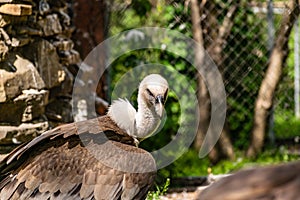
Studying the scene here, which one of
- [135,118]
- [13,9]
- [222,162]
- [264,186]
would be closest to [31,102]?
[13,9]

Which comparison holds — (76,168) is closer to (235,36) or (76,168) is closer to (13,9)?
(13,9)

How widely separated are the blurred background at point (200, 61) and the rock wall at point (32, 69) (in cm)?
1

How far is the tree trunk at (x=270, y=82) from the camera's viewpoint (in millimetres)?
8328

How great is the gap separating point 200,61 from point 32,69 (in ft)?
9.34

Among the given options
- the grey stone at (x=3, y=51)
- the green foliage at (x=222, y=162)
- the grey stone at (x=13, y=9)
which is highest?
the grey stone at (x=13, y=9)

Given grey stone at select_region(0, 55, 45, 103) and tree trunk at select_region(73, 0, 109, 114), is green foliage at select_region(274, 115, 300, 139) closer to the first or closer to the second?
tree trunk at select_region(73, 0, 109, 114)

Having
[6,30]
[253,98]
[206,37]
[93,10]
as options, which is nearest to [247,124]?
[253,98]

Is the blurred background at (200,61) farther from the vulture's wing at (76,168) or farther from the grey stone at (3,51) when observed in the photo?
the vulture's wing at (76,168)

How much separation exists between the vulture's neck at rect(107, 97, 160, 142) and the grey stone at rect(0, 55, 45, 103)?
2.79 feet

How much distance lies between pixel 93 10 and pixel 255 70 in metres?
2.23

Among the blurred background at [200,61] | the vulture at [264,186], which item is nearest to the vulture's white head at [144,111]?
the blurred background at [200,61]

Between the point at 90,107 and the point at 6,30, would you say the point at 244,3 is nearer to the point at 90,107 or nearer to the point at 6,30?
the point at 90,107

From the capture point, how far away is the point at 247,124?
977 cm

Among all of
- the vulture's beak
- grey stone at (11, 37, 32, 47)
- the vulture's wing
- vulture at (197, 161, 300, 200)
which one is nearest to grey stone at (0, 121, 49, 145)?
grey stone at (11, 37, 32, 47)
